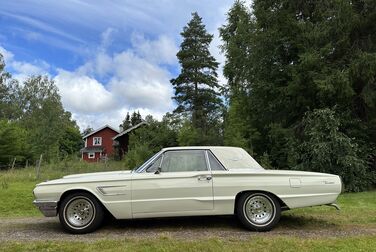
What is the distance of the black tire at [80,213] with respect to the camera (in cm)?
739

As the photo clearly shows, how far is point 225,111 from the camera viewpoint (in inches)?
1444

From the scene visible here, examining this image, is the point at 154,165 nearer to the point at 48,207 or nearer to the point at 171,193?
the point at 171,193

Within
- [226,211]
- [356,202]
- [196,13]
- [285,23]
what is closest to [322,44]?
[285,23]

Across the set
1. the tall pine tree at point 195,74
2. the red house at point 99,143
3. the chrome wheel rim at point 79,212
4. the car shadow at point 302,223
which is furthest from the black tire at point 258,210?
the red house at point 99,143

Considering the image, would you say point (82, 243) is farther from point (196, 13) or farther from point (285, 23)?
point (196, 13)

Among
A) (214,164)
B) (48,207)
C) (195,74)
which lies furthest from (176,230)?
(195,74)

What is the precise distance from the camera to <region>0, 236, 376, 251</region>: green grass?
237 inches

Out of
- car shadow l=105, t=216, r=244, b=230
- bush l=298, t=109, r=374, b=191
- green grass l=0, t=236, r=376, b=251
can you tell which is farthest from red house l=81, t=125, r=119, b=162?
green grass l=0, t=236, r=376, b=251

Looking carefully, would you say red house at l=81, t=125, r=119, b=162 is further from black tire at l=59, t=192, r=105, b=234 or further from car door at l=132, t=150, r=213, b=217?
car door at l=132, t=150, r=213, b=217

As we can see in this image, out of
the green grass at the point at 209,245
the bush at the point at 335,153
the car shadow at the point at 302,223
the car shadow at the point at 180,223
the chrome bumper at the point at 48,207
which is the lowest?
the green grass at the point at 209,245

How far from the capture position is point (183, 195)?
7375mm

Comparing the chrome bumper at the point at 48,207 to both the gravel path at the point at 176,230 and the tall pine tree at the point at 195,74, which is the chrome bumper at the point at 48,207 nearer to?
the gravel path at the point at 176,230

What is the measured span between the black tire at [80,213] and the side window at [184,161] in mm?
1377

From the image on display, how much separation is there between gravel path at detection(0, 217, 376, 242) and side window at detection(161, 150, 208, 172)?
42.2 inches
